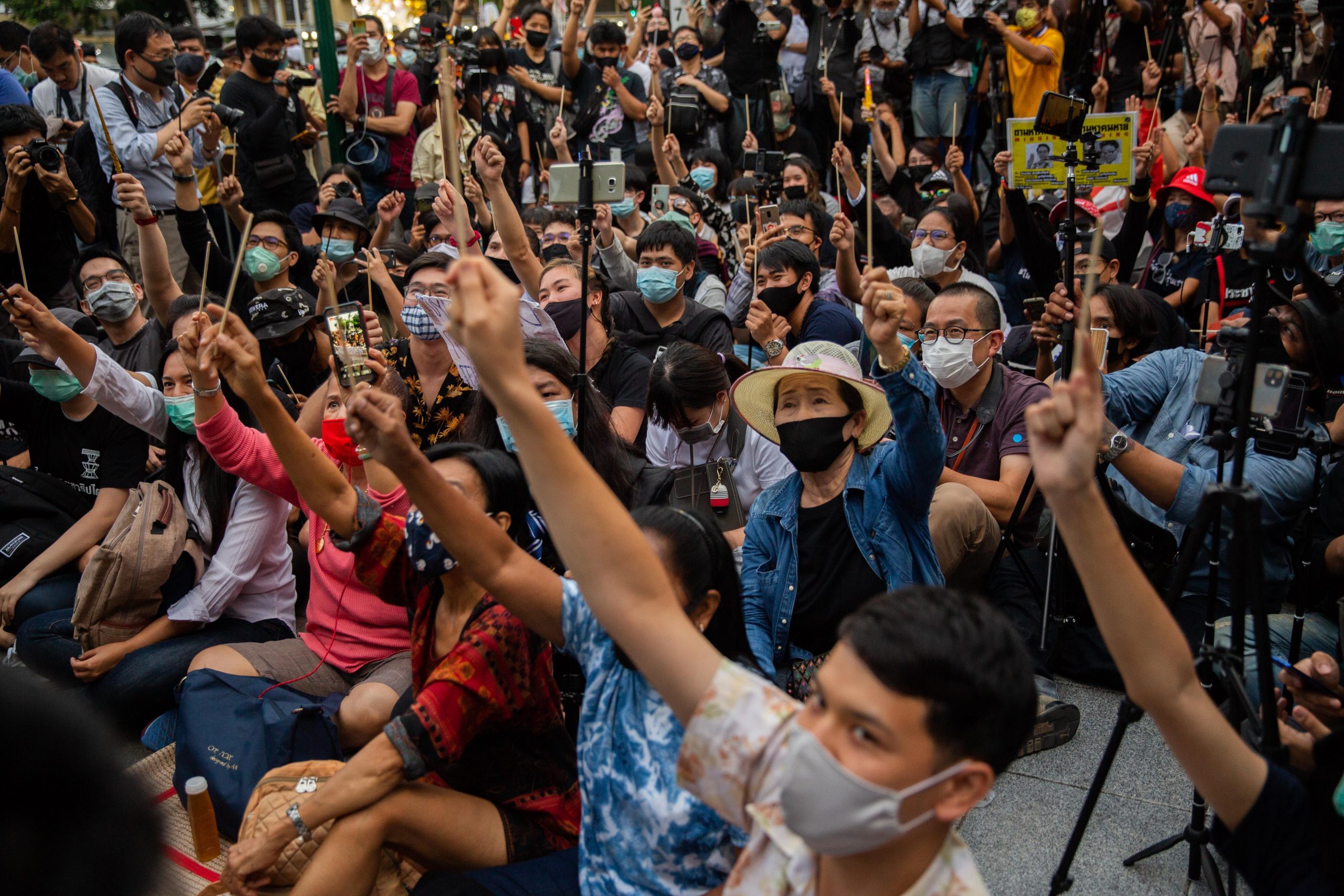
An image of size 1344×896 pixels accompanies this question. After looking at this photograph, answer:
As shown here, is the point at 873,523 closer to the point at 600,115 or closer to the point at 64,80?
the point at 64,80

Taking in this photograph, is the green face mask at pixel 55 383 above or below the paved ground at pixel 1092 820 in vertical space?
above

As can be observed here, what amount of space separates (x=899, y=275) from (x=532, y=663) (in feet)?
14.1

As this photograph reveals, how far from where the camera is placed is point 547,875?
7.79ft

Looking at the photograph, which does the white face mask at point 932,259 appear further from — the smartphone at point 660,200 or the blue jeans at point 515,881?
the blue jeans at point 515,881

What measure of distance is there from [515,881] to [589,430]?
5.58ft

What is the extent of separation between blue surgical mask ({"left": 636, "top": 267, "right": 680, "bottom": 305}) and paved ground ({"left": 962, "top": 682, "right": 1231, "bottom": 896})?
2937 millimetres

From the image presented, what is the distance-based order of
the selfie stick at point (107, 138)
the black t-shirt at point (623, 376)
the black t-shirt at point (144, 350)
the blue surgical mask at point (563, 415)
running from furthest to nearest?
the selfie stick at point (107, 138), the black t-shirt at point (144, 350), the black t-shirt at point (623, 376), the blue surgical mask at point (563, 415)

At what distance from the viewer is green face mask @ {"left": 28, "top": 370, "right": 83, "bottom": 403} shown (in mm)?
4156

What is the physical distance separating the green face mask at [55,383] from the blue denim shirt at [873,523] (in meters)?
2.87

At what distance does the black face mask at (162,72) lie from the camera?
6.23 metres

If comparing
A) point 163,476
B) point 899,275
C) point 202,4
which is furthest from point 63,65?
point 202,4

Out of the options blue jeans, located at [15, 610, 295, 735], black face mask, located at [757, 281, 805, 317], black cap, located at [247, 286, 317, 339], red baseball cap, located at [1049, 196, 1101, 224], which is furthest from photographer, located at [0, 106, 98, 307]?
red baseball cap, located at [1049, 196, 1101, 224]

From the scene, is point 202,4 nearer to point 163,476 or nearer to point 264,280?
point 264,280

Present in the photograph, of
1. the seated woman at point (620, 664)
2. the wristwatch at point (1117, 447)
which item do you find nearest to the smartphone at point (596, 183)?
the seated woman at point (620, 664)
